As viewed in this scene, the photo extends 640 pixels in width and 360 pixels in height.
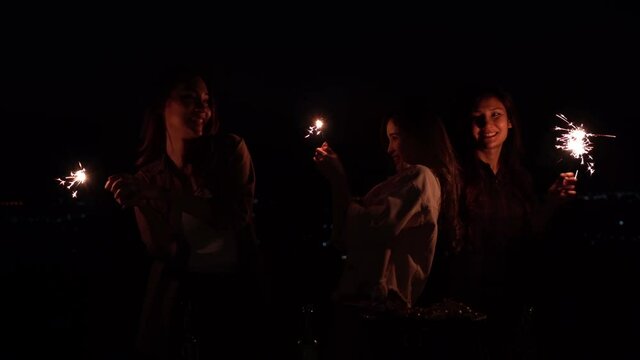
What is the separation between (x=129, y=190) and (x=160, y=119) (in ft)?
2.27

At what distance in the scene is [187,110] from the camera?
4.53 meters

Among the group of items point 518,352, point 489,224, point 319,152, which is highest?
point 319,152

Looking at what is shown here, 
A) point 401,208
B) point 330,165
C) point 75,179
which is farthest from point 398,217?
point 75,179

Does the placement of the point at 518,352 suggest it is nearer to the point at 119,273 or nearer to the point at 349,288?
the point at 349,288

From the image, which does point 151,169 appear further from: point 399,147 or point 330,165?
point 399,147

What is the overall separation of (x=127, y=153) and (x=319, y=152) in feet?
5.48

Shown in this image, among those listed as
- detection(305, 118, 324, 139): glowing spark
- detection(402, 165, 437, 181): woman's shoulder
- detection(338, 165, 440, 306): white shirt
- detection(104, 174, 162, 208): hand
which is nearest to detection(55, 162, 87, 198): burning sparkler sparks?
detection(104, 174, 162, 208): hand

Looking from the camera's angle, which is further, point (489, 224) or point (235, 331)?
point (489, 224)

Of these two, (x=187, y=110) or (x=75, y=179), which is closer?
(x=75, y=179)

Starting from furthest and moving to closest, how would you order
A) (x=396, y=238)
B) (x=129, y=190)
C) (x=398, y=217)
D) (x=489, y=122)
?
1. (x=489, y=122)
2. (x=396, y=238)
3. (x=398, y=217)
4. (x=129, y=190)

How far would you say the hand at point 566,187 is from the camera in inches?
197

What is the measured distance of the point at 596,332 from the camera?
766 centimetres

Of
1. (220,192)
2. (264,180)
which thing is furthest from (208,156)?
(264,180)

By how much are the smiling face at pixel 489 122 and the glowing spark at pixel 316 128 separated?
122 cm
